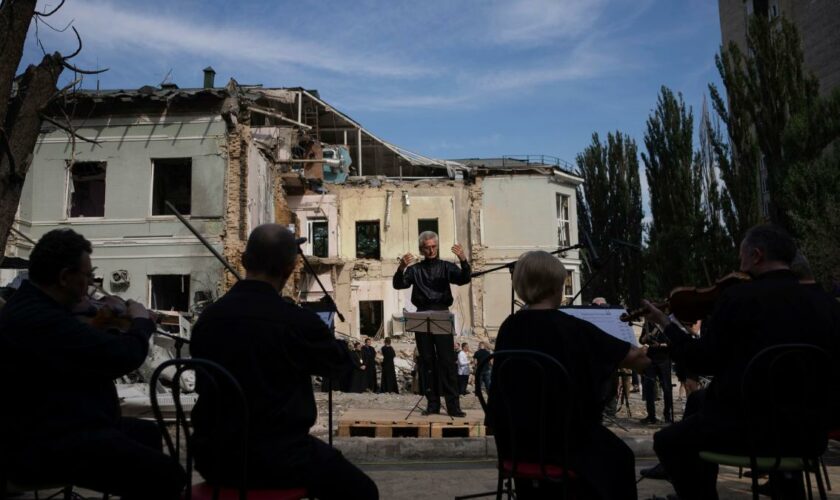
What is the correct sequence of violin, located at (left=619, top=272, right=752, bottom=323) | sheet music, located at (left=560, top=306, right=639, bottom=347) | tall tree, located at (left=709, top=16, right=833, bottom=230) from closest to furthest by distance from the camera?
violin, located at (left=619, top=272, right=752, bottom=323)
sheet music, located at (left=560, top=306, right=639, bottom=347)
tall tree, located at (left=709, top=16, right=833, bottom=230)

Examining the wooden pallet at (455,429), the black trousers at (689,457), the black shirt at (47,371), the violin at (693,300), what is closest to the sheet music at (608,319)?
the violin at (693,300)

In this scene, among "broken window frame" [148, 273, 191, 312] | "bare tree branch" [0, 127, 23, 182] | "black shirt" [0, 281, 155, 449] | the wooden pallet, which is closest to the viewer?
"black shirt" [0, 281, 155, 449]

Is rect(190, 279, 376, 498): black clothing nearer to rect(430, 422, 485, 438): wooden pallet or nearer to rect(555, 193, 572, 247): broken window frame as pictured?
rect(430, 422, 485, 438): wooden pallet

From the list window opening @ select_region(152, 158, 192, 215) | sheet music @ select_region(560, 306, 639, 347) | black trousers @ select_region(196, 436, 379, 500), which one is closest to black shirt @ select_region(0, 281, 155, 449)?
black trousers @ select_region(196, 436, 379, 500)

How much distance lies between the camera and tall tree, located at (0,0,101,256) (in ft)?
20.4

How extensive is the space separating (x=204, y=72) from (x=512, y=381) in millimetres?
22103

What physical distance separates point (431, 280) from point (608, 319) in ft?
8.82

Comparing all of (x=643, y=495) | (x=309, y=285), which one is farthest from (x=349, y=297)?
(x=643, y=495)

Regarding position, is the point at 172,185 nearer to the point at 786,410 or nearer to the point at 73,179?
the point at 73,179

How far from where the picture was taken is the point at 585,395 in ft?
9.02

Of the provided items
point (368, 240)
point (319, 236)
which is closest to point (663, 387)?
point (368, 240)

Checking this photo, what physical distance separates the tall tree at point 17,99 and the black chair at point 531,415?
220 inches

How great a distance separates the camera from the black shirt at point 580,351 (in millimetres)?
2754

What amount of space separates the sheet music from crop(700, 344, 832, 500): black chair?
5.77 feet
